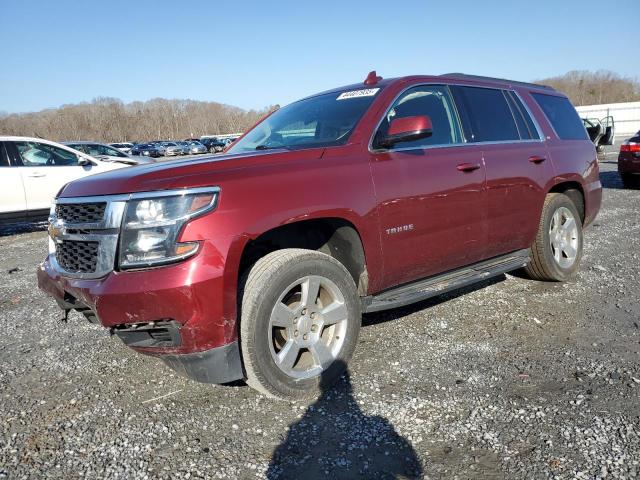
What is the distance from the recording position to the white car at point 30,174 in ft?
29.5

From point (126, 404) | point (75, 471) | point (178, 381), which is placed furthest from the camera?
point (178, 381)

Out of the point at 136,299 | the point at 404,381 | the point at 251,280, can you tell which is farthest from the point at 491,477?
the point at 136,299

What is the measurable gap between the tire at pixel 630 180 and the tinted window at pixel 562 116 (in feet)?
24.4

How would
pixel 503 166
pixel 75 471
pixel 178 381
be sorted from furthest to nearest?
pixel 503 166, pixel 178 381, pixel 75 471

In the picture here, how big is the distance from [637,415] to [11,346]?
4235mm

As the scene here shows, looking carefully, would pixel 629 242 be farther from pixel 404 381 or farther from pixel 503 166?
pixel 404 381

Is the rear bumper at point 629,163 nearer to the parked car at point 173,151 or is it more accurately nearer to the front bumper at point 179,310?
the front bumper at point 179,310

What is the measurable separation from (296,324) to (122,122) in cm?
12572

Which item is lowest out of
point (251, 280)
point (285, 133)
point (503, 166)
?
point (251, 280)

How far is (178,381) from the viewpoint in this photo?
323 cm

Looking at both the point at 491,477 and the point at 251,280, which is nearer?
the point at 491,477

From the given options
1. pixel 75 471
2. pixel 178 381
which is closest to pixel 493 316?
pixel 178 381

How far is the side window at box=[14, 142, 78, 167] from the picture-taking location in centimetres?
934

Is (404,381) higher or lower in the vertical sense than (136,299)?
lower
